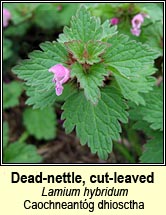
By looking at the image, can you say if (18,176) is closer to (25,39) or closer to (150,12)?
(150,12)

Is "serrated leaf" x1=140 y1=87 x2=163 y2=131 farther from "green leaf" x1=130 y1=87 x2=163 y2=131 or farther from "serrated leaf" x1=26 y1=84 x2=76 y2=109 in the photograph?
"serrated leaf" x1=26 y1=84 x2=76 y2=109

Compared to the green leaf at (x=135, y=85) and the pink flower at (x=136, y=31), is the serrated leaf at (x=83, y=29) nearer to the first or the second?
the green leaf at (x=135, y=85)

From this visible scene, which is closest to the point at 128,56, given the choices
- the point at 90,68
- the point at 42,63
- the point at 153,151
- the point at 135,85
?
the point at 90,68

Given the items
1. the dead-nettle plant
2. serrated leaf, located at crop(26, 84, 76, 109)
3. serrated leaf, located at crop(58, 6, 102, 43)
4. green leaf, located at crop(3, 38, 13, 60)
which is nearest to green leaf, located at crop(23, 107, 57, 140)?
green leaf, located at crop(3, 38, 13, 60)

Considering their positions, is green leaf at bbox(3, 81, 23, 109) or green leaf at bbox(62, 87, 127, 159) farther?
green leaf at bbox(3, 81, 23, 109)

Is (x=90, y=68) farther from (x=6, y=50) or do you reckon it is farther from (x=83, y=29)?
(x=6, y=50)
